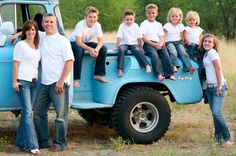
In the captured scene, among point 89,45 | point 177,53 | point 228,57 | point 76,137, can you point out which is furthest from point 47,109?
point 228,57

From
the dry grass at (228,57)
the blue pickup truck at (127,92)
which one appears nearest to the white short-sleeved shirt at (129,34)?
the blue pickup truck at (127,92)

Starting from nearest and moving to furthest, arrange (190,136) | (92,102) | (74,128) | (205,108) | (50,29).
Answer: (50,29), (92,102), (190,136), (74,128), (205,108)

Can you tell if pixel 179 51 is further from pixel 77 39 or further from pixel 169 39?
pixel 77 39

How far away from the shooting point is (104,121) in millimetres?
10656

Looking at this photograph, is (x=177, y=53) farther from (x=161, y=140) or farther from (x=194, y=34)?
(x=161, y=140)

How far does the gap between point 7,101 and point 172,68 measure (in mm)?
2382

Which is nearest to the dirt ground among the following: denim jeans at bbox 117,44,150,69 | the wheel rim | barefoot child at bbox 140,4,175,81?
the wheel rim

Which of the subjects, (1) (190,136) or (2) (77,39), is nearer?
(2) (77,39)

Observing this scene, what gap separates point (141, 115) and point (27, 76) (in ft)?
6.35

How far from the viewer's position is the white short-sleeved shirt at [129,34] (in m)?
9.07

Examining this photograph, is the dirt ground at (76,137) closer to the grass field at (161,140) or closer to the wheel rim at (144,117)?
the grass field at (161,140)

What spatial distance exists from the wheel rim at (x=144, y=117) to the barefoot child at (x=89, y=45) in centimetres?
70

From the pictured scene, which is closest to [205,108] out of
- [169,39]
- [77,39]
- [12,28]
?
[169,39]

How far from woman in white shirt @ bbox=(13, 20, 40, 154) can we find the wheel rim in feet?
5.19
